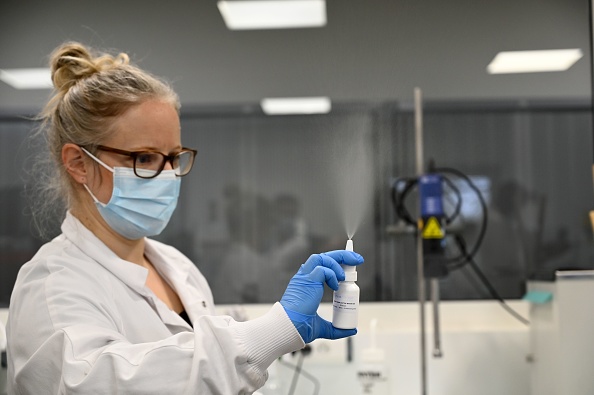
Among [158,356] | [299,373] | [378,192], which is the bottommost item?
[299,373]

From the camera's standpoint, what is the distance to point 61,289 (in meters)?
0.88

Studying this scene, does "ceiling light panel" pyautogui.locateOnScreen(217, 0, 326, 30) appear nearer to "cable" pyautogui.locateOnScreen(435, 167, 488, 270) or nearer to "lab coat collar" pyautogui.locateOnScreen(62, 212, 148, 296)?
"cable" pyautogui.locateOnScreen(435, 167, 488, 270)

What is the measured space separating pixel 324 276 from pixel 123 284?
360mm

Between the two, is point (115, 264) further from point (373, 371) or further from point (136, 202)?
point (373, 371)

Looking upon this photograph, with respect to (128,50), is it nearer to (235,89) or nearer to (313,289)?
(235,89)

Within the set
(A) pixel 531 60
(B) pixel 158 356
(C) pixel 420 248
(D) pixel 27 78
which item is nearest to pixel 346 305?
(B) pixel 158 356

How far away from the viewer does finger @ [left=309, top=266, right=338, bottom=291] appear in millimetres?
844

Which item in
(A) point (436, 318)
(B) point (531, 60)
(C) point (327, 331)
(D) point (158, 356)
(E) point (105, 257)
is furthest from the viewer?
(B) point (531, 60)

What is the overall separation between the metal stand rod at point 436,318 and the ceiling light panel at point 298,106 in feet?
2.01

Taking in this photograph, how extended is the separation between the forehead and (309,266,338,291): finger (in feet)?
1.17

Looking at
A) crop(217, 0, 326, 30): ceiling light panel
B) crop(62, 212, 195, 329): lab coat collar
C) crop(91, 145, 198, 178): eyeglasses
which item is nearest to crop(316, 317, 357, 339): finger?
crop(62, 212, 195, 329): lab coat collar

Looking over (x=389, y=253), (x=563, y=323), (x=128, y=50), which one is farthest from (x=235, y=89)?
(x=563, y=323)

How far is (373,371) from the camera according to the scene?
1.78m

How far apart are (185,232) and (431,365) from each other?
0.85 meters
